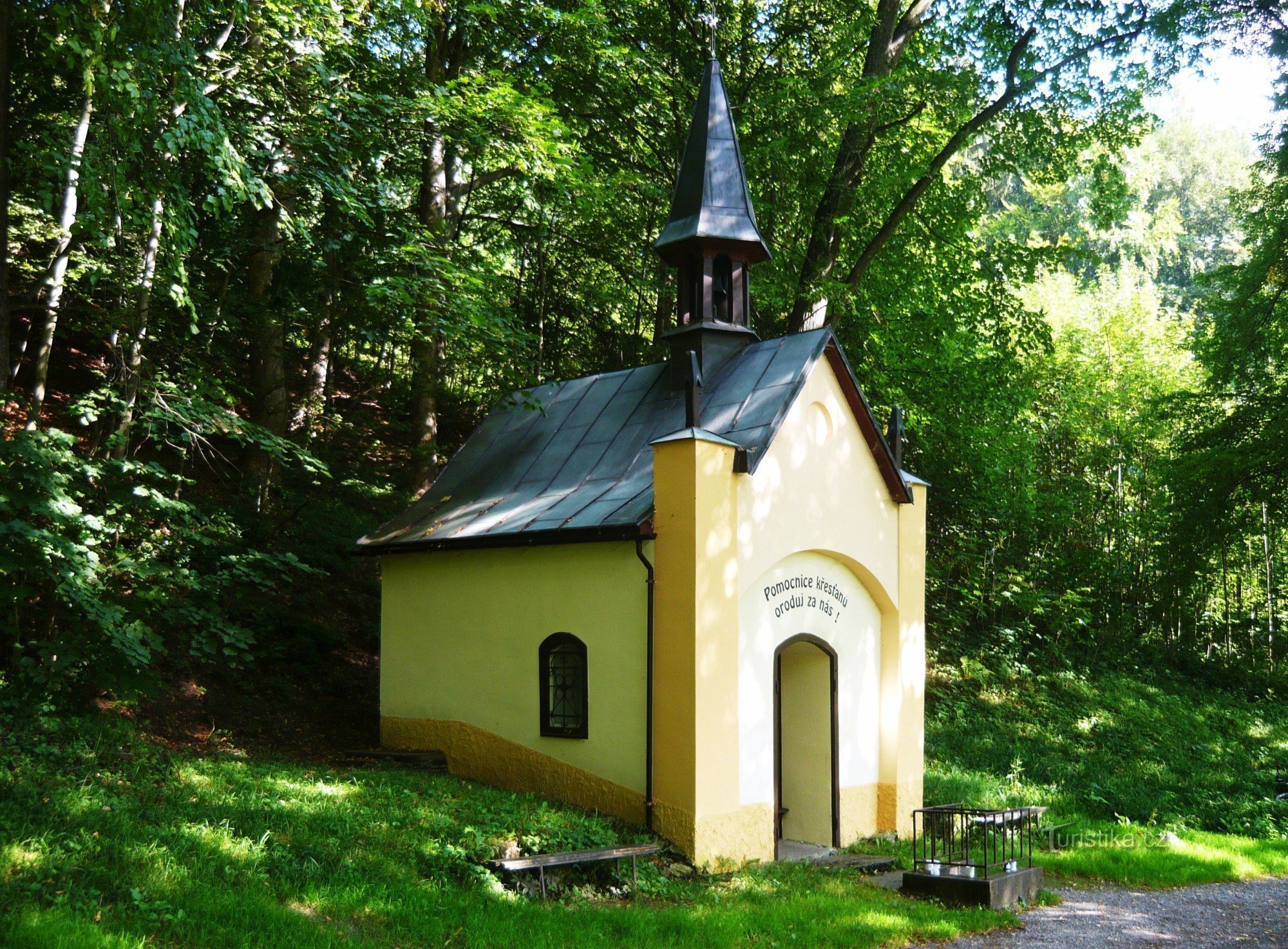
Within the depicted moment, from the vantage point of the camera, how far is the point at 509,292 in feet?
56.4

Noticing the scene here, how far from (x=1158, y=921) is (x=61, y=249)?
11.1 metres

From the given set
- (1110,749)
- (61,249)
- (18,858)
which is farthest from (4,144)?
(1110,749)

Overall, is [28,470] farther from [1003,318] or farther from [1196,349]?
[1196,349]

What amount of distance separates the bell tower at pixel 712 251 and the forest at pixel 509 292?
199 cm

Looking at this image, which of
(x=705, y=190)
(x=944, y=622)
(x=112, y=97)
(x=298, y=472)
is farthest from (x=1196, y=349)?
(x=112, y=97)

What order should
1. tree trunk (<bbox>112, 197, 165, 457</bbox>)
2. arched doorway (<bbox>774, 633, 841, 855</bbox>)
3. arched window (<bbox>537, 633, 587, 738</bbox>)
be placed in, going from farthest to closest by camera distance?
arched doorway (<bbox>774, 633, 841, 855</bbox>) < arched window (<bbox>537, 633, 587, 738</bbox>) < tree trunk (<bbox>112, 197, 165, 457</bbox>)

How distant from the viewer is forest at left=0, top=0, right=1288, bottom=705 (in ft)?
32.9

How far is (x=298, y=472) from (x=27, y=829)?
1212 centimetres

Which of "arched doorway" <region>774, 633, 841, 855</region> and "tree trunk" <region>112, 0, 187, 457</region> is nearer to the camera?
"tree trunk" <region>112, 0, 187, 457</region>

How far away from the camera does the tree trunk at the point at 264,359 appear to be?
1560cm

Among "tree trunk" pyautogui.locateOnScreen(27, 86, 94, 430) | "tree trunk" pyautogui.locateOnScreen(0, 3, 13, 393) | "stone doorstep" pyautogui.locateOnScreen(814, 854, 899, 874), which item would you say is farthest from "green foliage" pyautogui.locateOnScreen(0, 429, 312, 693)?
"stone doorstep" pyautogui.locateOnScreen(814, 854, 899, 874)

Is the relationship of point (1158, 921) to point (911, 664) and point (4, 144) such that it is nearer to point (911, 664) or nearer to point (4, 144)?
point (911, 664)

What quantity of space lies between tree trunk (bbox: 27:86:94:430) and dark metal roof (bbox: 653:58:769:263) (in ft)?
20.0

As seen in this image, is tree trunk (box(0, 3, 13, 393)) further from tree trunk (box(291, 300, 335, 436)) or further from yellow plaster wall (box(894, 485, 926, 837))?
yellow plaster wall (box(894, 485, 926, 837))
